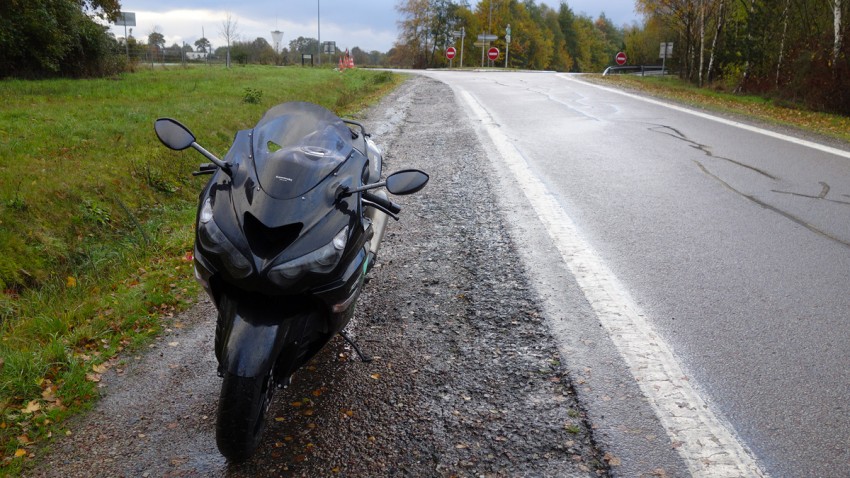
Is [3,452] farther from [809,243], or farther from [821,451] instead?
[809,243]

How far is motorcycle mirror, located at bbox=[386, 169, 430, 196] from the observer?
2952 mm

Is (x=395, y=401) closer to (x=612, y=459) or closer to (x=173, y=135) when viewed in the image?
(x=612, y=459)

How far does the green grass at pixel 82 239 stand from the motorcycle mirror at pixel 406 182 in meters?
1.83

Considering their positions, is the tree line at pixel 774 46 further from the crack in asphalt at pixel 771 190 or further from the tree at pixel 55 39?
the tree at pixel 55 39

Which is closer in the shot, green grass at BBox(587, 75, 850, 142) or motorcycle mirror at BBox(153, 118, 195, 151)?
motorcycle mirror at BBox(153, 118, 195, 151)

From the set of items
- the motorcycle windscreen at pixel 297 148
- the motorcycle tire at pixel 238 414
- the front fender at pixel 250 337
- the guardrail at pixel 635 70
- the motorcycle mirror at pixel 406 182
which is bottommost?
the motorcycle tire at pixel 238 414

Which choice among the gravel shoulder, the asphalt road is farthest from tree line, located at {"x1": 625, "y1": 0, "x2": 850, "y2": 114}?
the gravel shoulder

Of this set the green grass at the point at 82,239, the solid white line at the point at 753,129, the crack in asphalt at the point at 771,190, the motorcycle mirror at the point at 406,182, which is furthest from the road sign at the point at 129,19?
the motorcycle mirror at the point at 406,182

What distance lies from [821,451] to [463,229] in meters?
3.30

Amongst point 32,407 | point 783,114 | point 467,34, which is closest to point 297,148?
point 32,407

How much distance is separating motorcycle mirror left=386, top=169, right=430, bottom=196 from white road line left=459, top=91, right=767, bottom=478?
1.41 m

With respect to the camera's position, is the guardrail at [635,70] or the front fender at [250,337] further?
the guardrail at [635,70]

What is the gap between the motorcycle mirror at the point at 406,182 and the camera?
2.95 metres

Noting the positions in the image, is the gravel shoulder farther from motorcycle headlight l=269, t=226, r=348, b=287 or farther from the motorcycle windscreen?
the motorcycle windscreen
